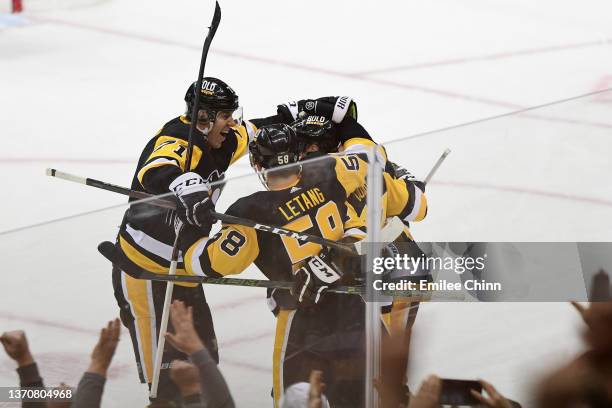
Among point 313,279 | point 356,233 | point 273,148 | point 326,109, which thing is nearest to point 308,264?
point 313,279

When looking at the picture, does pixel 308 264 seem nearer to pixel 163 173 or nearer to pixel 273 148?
pixel 273 148

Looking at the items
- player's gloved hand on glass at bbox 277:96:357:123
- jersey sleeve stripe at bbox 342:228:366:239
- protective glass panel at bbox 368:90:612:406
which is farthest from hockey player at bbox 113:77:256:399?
player's gloved hand on glass at bbox 277:96:357:123

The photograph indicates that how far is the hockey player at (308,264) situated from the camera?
226cm

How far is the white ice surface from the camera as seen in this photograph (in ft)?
7.55

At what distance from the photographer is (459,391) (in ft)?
7.48

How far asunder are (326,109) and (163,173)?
0.58 metres

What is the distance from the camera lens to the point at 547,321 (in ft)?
7.52

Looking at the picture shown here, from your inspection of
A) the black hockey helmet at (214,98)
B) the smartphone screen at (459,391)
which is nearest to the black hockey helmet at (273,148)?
the black hockey helmet at (214,98)

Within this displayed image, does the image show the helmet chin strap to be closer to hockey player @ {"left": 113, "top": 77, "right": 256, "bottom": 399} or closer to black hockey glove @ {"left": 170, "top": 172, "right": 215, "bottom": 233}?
hockey player @ {"left": 113, "top": 77, "right": 256, "bottom": 399}

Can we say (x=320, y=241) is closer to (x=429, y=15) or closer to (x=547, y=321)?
(x=547, y=321)

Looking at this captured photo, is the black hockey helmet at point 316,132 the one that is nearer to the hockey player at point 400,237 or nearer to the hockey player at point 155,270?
the hockey player at point 155,270

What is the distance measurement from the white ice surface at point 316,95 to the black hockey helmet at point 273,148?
567mm

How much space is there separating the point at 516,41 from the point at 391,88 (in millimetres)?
888

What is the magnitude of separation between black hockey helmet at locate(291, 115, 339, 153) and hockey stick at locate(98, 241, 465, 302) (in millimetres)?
745
